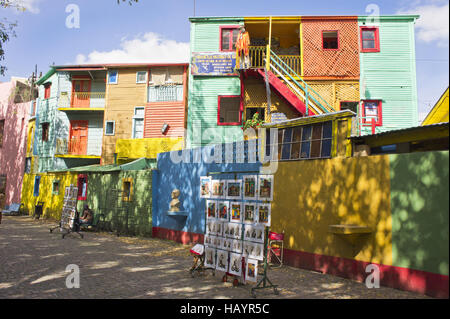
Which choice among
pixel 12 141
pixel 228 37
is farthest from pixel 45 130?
pixel 228 37

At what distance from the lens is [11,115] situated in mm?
32094

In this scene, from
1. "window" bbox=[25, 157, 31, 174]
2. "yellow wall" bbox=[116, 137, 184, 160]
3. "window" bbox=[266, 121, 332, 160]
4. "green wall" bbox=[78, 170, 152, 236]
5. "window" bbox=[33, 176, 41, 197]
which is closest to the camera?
"window" bbox=[266, 121, 332, 160]

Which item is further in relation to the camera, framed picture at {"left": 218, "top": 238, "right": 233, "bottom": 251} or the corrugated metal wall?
the corrugated metal wall

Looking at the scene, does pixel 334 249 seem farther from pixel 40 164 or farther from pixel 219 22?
pixel 40 164

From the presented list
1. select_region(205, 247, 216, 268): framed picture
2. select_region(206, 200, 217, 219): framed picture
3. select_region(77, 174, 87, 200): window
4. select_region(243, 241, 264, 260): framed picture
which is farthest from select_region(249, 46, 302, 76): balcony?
select_region(77, 174, 87, 200): window

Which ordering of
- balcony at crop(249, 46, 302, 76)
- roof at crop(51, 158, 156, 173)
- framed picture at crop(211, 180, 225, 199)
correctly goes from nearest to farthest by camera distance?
1. framed picture at crop(211, 180, 225, 199)
2. roof at crop(51, 158, 156, 173)
3. balcony at crop(249, 46, 302, 76)

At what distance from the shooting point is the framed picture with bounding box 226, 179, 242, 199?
7929 mm

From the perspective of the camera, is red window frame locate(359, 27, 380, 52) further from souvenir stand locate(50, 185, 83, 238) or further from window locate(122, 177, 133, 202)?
souvenir stand locate(50, 185, 83, 238)

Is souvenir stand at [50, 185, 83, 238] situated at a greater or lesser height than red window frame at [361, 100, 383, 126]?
lesser

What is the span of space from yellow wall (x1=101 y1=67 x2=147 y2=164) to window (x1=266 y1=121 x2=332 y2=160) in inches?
581

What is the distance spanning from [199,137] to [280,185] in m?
8.94

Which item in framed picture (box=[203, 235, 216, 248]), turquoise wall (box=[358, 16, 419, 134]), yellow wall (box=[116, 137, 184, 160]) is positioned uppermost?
turquoise wall (box=[358, 16, 419, 134])

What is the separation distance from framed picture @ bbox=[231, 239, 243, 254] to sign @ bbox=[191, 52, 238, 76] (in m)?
12.4

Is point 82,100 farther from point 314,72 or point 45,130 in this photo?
point 314,72
